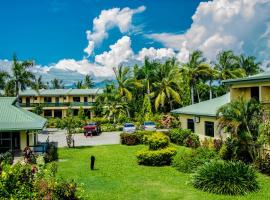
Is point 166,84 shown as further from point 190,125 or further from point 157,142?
point 157,142

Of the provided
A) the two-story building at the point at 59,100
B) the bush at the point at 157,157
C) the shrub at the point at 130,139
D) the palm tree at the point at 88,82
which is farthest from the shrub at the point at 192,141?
the palm tree at the point at 88,82

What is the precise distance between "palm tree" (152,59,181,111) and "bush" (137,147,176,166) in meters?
30.4

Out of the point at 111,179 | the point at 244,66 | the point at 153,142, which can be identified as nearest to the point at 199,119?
the point at 153,142

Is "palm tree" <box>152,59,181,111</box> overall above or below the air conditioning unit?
above

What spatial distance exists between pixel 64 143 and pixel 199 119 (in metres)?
15.5

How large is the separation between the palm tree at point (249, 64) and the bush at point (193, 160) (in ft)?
155

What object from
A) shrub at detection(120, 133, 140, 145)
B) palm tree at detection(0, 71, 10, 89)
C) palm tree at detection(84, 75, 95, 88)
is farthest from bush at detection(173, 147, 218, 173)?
palm tree at detection(84, 75, 95, 88)

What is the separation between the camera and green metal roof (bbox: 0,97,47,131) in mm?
27719

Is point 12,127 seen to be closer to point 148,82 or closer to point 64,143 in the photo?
point 64,143

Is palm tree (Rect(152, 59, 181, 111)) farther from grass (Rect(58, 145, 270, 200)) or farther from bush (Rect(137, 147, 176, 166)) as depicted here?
bush (Rect(137, 147, 176, 166))

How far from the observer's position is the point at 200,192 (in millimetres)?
16984

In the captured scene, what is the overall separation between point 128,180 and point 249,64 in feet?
174

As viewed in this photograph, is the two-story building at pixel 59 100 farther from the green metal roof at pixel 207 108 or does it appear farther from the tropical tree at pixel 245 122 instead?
the tropical tree at pixel 245 122

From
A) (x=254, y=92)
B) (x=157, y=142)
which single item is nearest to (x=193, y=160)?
(x=157, y=142)
